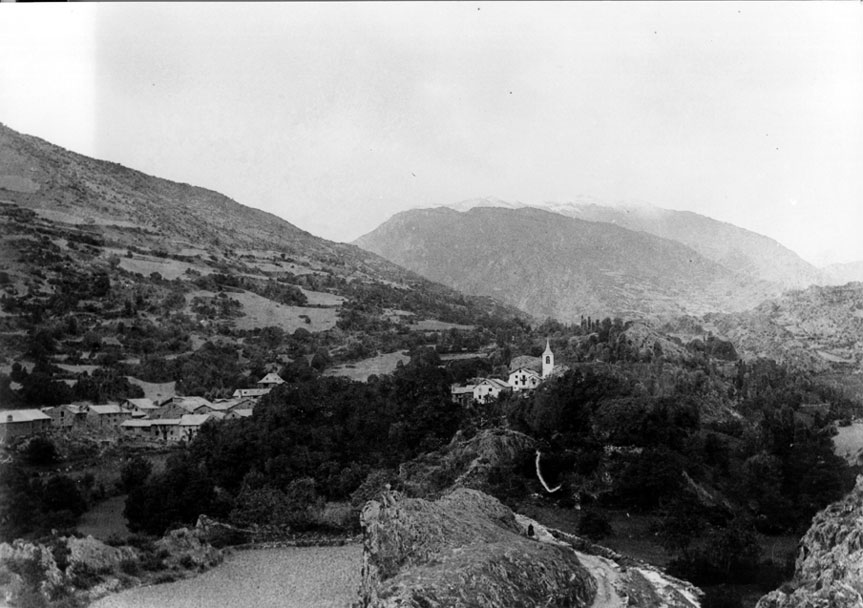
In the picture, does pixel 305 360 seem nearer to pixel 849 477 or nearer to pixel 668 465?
pixel 668 465

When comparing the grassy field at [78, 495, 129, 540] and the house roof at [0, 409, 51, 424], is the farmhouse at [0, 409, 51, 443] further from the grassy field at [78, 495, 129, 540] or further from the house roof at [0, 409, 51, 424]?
the grassy field at [78, 495, 129, 540]

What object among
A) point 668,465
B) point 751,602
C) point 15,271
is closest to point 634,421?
point 668,465

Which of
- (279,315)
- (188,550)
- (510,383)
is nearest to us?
(188,550)

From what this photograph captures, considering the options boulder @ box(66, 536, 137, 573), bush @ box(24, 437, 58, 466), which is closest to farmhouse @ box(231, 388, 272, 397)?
bush @ box(24, 437, 58, 466)

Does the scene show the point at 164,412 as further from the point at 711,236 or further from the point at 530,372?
the point at 711,236

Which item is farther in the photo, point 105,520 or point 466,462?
point 105,520

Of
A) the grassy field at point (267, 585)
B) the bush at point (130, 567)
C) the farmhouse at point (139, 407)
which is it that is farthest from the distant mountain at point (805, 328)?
the farmhouse at point (139, 407)

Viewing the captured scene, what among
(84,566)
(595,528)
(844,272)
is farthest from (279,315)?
(844,272)
